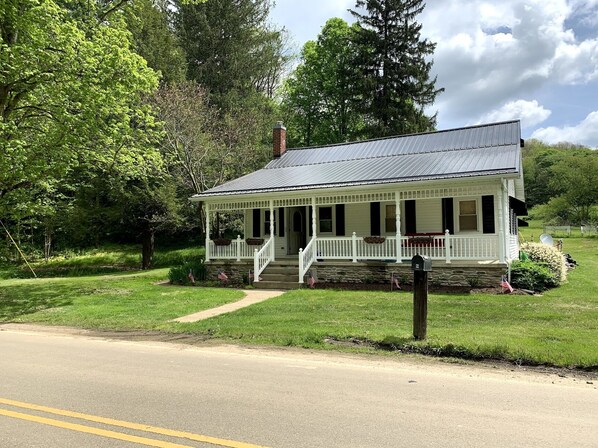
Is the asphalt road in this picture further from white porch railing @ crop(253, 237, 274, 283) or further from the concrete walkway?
white porch railing @ crop(253, 237, 274, 283)

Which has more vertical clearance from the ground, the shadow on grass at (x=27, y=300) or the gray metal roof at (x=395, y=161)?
the gray metal roof at (x=395, y=161)

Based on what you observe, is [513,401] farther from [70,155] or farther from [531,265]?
[70,155]

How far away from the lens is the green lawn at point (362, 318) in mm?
7430

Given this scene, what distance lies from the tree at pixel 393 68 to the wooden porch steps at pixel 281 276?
2205 cm

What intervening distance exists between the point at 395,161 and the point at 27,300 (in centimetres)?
1481

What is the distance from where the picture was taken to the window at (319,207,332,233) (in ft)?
65.7

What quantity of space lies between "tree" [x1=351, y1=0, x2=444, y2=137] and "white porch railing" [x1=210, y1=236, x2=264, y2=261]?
21.4 m

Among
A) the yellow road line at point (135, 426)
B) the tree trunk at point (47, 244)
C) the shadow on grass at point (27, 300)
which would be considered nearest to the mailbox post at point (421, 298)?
the yellow road line at point (135, 426)

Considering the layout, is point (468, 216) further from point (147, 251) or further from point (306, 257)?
point (147, 251)

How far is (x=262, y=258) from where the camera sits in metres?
17.9

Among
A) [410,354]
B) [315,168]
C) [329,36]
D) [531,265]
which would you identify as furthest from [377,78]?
[410,354]

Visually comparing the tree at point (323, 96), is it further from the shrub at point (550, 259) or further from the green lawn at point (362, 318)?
the green lawn at point (362, 318)

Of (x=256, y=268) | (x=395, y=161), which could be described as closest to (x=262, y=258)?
(x=256, y=268)

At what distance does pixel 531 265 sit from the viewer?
1495cm
